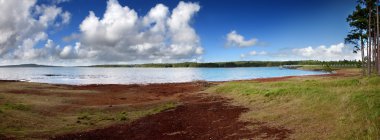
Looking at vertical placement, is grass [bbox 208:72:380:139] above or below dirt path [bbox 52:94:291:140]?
above

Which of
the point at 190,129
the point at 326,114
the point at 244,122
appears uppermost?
the point at 326,114

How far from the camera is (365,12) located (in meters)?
43.8

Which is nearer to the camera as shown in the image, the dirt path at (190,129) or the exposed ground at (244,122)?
the exposed ground at (244,122)

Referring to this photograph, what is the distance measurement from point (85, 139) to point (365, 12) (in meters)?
44.8

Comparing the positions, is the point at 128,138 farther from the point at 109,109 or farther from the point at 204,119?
the point at 109,109

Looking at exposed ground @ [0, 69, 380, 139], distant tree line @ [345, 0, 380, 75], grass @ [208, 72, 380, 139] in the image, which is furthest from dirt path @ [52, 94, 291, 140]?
distant tree line @ [345, 0, 380, 75]

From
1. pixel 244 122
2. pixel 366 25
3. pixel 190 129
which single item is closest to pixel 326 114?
pixel 244 122

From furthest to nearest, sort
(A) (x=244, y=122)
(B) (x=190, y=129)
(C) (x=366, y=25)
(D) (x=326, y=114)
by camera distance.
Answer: (C) (x=366, y=25) → (A) (x=244, y=122) → (B) (x=190, y=129) → (D) (x=326, y=114)

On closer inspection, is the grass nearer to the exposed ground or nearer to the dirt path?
the exposed ground

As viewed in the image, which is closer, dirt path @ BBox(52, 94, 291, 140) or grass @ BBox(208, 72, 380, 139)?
grass @ BBox(208, 72, 380, 139)

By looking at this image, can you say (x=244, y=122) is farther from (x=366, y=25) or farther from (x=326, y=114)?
(x=366, y=25)

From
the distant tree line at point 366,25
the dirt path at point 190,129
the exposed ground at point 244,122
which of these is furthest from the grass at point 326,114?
the distant tree line at point 366,25

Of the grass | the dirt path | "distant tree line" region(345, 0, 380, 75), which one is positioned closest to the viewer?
the grass

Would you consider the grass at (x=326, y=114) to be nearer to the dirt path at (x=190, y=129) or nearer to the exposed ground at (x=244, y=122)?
the exposed ground at (x=244, y=122)
